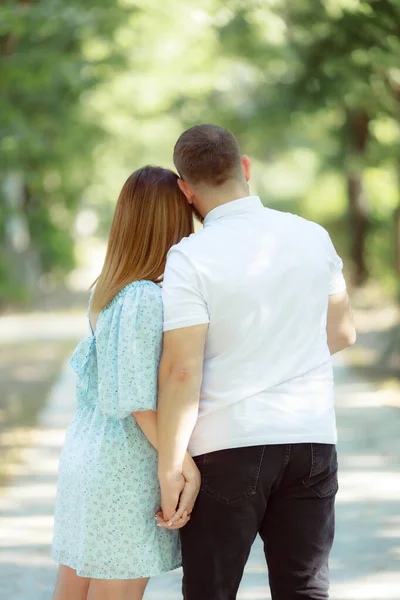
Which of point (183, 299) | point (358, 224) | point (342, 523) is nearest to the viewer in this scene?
point (183, 299)

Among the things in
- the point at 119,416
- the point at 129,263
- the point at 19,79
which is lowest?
the point at 119,416

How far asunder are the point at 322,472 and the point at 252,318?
529 millimetres

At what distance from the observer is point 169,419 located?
3.08m

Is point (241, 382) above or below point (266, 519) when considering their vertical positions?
above

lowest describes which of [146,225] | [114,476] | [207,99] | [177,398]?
[114,476]

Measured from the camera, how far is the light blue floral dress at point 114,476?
322cm

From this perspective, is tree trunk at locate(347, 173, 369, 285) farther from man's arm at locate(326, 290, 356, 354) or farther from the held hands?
the held hands

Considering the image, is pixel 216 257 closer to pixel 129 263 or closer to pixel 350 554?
pixel 129 263

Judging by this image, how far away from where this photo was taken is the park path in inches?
200

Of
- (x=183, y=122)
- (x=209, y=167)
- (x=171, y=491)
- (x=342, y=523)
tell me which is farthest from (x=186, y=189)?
(x=183, y=122)

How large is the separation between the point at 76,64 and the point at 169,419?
1051 centimetres

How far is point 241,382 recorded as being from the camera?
3104mm

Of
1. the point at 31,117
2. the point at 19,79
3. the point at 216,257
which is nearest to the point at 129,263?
the point at 216,257

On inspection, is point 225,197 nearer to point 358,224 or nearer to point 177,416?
point 177,416
